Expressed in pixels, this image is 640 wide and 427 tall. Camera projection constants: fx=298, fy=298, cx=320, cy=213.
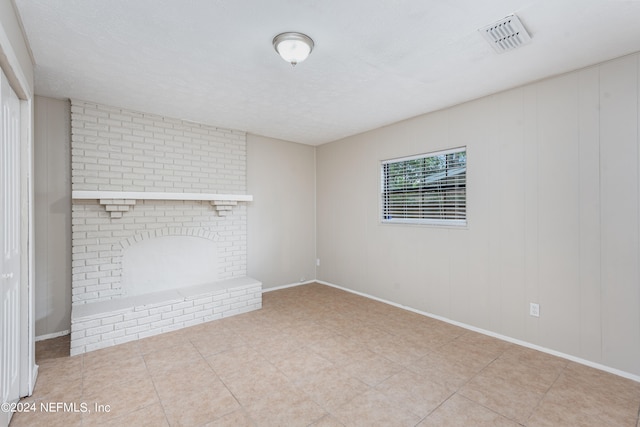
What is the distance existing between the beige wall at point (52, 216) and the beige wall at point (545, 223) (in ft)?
13.1

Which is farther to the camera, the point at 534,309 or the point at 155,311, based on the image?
the point at 155,311

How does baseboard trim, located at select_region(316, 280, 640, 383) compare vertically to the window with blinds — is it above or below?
below

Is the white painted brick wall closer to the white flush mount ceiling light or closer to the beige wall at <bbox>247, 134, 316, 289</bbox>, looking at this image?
the beige wall at <bbox>247, 134, 316, 289</bbox>

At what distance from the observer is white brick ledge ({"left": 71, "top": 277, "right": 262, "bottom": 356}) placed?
2908 millimetres

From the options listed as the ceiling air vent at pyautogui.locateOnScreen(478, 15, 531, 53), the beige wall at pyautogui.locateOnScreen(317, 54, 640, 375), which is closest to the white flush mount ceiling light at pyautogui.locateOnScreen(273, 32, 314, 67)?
the ceiling air vent at pyautogui.locateOnScreen(478, 15, 531, 53)

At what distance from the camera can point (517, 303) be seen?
9.80 feet

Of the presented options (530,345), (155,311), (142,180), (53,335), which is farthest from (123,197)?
(530,345)

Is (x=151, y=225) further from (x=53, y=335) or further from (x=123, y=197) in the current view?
(x=53, y=335)

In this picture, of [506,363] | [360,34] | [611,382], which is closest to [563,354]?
[611,382]

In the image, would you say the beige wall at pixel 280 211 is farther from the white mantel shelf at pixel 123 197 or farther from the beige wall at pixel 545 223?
the beige wall at pixel 545 223

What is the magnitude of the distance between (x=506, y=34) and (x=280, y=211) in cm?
380

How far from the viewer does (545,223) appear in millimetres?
2801

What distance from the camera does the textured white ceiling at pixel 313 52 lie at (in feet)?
5.98

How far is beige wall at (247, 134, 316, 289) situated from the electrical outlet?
3.43 m
